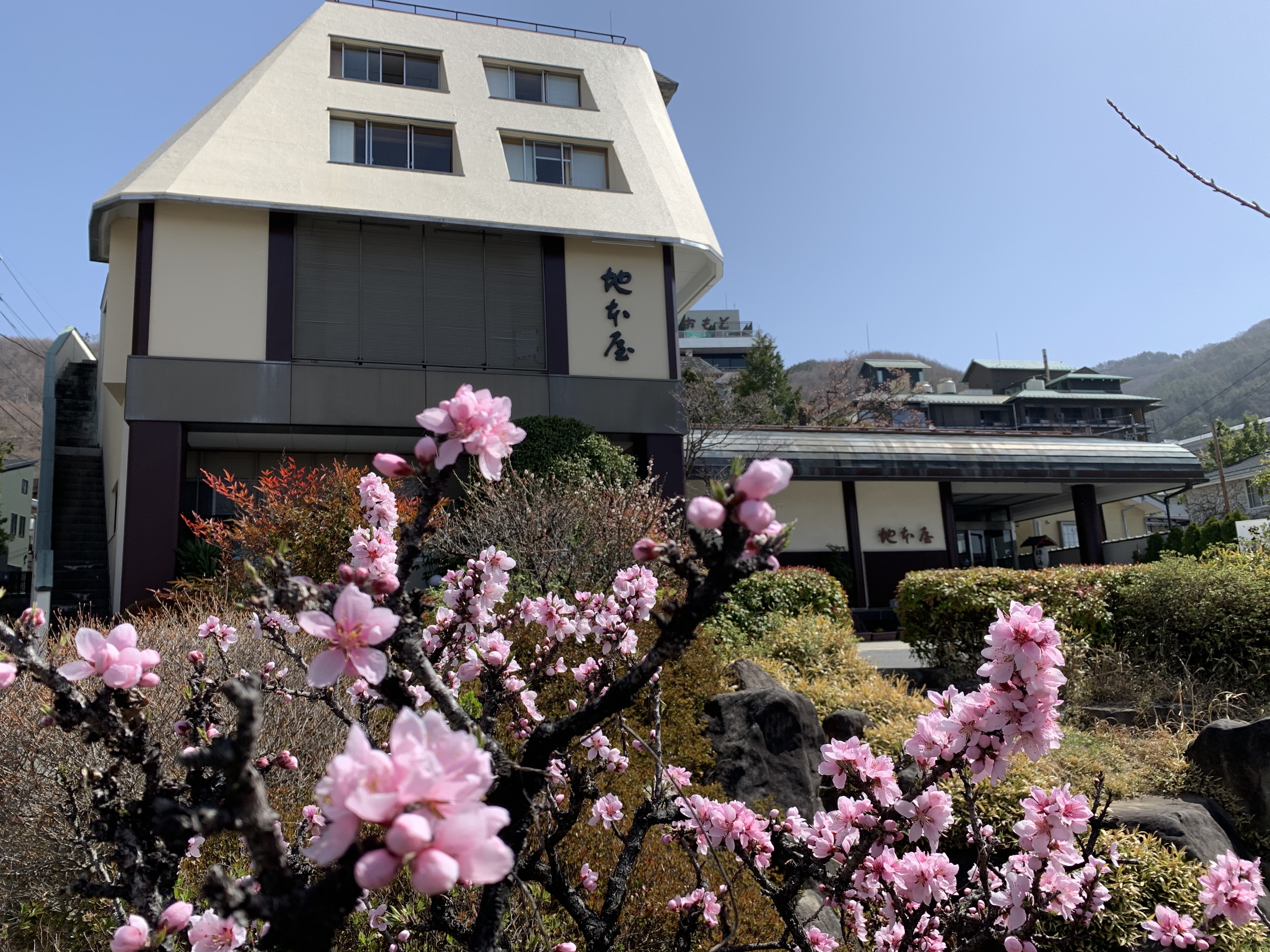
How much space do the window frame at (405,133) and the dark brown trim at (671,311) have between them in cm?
427

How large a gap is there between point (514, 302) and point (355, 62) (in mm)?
6361

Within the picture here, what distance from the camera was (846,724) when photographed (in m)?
6.34

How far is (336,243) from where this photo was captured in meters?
14.2

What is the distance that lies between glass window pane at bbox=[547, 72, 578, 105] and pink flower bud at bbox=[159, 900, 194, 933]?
1830 cm

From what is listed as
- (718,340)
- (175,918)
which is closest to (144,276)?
(175,918)

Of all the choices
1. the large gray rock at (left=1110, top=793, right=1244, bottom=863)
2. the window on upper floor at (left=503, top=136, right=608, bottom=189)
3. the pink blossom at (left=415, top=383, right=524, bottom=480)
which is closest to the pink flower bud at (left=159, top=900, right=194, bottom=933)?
the pink blossom at (left=415, top=383, right=524, bottom=480)

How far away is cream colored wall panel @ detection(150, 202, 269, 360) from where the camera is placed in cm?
1295

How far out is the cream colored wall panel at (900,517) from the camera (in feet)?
Result: 65.0

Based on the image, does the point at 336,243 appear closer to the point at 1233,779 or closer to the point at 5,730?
the point at 5,730

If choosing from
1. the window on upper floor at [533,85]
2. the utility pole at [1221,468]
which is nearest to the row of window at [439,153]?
the window on upper floor at [533,85]

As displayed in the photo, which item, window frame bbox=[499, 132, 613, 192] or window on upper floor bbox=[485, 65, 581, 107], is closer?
window frame bbox=[499, 132, 613, 192]

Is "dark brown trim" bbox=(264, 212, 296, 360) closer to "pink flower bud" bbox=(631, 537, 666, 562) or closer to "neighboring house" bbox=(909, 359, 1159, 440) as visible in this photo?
"pink flower bud" bbox=(631, 537, 666, 562)

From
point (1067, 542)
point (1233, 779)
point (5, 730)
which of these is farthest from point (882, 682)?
point (1067, 542)

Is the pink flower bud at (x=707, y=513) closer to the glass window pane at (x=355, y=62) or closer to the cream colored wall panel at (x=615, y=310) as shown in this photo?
the cream colored wall panel at (x=615, y=310)
